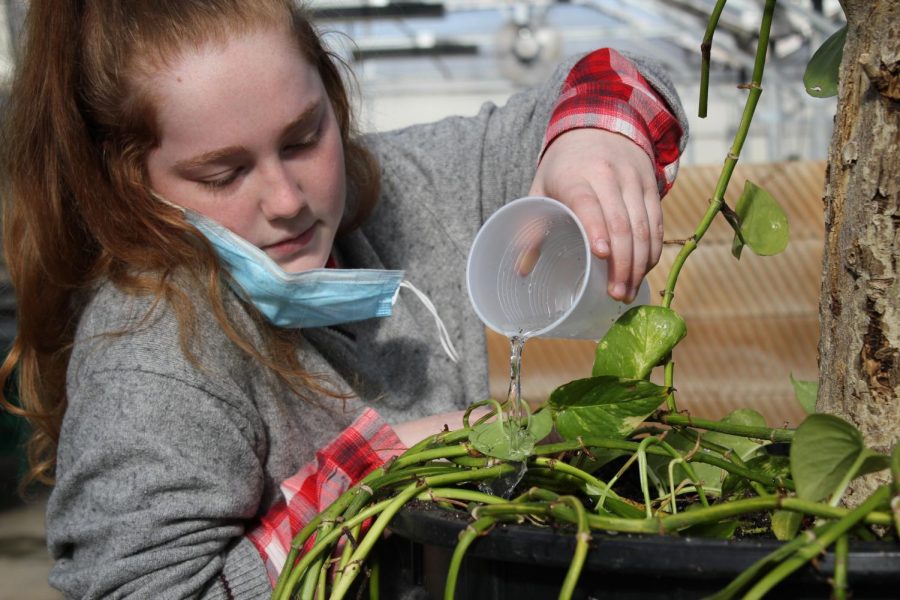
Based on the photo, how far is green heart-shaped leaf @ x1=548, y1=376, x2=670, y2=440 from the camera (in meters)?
0.45

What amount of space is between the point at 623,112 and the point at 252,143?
0.34 metres

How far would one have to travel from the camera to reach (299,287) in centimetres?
91

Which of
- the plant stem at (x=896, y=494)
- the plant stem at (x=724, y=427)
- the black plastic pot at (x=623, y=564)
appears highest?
the plant stem at (x=724, y=427)

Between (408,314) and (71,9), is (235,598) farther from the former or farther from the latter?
(71,9)

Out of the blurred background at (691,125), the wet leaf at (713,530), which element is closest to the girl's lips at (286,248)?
the blurred background at (691,125)

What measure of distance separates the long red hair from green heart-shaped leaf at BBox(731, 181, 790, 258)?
1.66 feet

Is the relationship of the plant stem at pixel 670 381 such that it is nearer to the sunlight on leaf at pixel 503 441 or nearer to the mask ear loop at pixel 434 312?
the sunlight on leaf at pixel 503 441

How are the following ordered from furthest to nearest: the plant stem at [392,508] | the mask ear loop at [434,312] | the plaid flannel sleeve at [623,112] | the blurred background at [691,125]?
the blurred background at [691,125] < the mask ear loop at [434,312] < the plaid flannel sleeve at [623,112] < the plant stem at [392,508]

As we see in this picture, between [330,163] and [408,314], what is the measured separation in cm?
28

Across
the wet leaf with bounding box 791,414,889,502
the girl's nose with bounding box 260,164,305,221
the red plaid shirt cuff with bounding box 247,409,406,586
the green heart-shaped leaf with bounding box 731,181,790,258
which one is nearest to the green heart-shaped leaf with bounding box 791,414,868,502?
the wet leaf with bounding box 791,414,889,502

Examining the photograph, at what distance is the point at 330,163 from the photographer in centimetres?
92

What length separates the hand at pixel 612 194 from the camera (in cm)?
63

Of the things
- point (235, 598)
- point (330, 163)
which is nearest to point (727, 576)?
point (235, 598)

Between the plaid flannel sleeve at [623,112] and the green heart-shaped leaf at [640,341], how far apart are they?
33 cm
